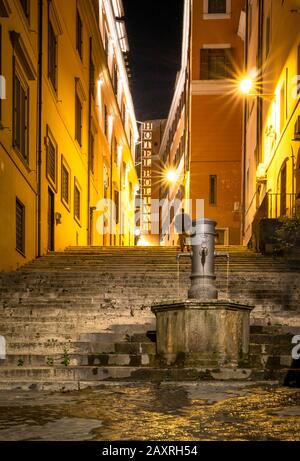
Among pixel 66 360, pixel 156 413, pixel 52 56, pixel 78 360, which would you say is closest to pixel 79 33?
pixel 52 56

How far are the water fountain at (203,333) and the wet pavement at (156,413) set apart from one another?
0.73 meters

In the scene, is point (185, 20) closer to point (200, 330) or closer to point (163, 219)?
point (163, 219)

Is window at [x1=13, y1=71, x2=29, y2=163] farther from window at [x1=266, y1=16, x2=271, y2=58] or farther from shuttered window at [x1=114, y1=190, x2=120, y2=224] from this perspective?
shuttered window at [x1=114, y1=190, x2=120, y2=224]

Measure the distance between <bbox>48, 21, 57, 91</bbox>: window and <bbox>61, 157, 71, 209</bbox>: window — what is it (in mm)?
2717

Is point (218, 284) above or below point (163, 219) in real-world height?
below

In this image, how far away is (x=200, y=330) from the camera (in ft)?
30.0

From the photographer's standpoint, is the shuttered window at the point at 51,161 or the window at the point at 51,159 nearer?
the window at the point at 51,159

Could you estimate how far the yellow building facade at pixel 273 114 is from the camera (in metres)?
20.6

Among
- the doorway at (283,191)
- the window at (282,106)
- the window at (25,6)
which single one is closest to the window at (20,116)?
the window at (25,6)

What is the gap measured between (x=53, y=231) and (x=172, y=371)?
14036mm

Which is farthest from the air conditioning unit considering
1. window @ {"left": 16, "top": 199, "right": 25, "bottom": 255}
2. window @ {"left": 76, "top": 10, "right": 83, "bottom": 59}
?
window @ {"left": 76, "top": 10, "right": 83, "bottom": 59}

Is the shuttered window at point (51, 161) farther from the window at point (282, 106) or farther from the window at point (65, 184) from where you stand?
the window at point (282, 106)

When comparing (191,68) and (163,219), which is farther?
(163,219)
